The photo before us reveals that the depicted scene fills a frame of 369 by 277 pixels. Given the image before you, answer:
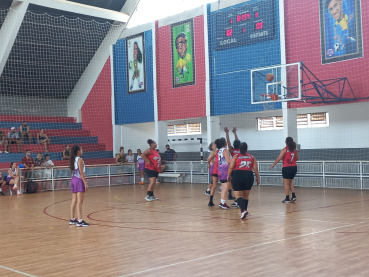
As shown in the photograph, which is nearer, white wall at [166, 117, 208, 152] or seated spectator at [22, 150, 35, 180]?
seated spectator at [22, 150, 35, 180]

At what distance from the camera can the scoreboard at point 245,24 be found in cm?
1817

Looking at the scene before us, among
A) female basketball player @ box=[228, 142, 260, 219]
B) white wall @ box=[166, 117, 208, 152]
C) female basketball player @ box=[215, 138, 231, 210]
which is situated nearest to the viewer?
female basketball player @ box=[228, 142, 260, 219]

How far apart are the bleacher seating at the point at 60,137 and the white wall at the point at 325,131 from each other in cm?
724

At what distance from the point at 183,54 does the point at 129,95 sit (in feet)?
14.6

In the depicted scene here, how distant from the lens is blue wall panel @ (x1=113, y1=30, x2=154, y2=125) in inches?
918

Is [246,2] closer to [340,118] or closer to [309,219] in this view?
[340,118]

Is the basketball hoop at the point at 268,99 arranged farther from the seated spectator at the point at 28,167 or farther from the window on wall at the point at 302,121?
the seated spectator at the point at 28,167

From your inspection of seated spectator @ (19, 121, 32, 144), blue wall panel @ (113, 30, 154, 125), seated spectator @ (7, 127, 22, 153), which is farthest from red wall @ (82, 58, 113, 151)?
seated spectator @ (7, 127, 22, 153)

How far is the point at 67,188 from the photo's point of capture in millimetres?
19531

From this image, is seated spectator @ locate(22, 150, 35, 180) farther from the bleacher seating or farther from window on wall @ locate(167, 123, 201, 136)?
window on wall @ locate(167, 123, 201, 136)

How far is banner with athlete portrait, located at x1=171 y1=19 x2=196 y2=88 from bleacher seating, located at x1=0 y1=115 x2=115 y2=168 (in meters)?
5.86

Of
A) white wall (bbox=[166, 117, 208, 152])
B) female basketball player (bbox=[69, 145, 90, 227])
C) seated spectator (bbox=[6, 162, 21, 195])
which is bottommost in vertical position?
seated spectator (bbox=[6, 162, 21, 195])

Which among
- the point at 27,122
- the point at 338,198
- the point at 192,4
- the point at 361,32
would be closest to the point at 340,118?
the point at 361,32

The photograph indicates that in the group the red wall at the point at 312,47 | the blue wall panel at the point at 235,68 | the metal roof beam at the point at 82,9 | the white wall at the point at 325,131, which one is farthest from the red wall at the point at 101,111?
the red wall at the point at 312,47
